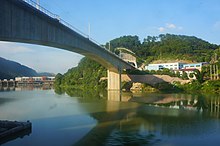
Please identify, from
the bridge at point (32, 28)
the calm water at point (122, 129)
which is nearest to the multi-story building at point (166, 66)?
the bridge at point (32, 28)

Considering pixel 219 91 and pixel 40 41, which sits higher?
pixel 40 41

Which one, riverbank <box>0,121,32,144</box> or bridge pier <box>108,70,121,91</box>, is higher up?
bridge pier <box>108,70,121,91</box>

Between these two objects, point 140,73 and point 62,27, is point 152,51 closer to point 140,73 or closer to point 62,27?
point 140,73

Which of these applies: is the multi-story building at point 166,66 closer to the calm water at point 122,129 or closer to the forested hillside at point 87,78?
the forested hillside at point 87,78

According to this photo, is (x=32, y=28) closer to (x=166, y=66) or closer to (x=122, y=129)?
(x=122, y=129)

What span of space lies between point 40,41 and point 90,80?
56.9m

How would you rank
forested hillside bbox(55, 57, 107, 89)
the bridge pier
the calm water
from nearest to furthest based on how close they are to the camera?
the calm water
the bridge pier
forested hillside bbox(55, 57, 107, 89)

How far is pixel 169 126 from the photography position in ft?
64.5

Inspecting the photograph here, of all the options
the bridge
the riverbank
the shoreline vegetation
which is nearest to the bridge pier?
the shoreline vegetation

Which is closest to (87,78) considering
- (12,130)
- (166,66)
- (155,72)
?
(155,72)

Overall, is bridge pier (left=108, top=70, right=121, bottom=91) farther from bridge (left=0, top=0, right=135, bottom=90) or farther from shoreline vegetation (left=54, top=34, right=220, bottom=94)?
bridge (left=0, top=0, right=135, bottom=90)

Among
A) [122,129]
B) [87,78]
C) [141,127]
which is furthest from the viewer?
[87,78]

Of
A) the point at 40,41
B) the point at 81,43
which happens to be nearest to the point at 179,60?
the point at 81,43

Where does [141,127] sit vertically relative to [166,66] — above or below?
below
